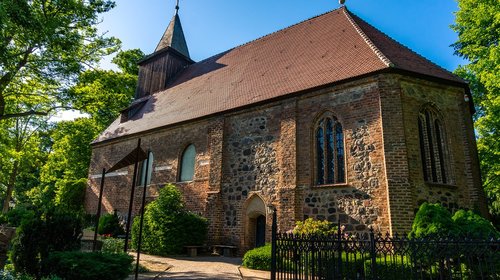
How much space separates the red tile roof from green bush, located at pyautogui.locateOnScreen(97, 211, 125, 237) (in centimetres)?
469

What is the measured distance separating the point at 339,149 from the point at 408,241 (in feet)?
21.7

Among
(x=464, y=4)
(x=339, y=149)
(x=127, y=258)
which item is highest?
(x=464, y=4)

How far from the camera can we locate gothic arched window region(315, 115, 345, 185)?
37.6 feet

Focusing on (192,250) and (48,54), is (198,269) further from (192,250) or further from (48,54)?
(48,54)

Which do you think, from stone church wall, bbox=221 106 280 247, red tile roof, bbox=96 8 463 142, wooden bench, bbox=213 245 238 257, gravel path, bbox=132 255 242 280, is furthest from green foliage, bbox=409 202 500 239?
wooden bench, bbox=213 245 238 257

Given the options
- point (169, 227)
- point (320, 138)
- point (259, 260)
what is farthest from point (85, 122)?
point (259, 260)

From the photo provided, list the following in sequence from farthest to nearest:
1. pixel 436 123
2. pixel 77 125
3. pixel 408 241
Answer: pixel 77 125 < pixel 436 123 < pixel 408 241

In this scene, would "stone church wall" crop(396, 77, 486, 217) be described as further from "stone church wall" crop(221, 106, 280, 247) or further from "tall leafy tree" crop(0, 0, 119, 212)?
"tall leafy tree" crop(0, 0, 119, 212)

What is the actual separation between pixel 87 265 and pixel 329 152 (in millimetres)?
8378

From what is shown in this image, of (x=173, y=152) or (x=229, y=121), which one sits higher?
(x=229, y=121)

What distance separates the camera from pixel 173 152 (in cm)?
1627

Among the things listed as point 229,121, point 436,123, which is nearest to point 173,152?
point 229,121

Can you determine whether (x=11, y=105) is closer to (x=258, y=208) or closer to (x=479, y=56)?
(x=258, y=208)

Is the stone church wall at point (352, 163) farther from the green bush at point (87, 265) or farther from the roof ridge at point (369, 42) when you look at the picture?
the green bush at point (87, 265)
